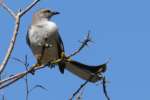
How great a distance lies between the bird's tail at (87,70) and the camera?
404cm

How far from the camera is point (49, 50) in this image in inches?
258

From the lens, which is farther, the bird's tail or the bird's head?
the bird's head

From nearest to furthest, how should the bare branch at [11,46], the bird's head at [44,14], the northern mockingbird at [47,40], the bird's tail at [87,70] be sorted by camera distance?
1. the bare branch at [11,46]
2. the bird's tail at [87,70]
3. the northern mockingbird at [47,40]
4. the bird's head at [44,14]

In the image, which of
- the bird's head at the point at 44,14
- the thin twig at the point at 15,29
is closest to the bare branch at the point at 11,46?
the thin twig at the point at 15,29

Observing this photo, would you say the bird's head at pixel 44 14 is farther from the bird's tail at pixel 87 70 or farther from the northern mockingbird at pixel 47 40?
the bird's tail at pixel 87 70

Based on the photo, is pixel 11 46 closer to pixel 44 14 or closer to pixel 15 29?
pixel 15 29

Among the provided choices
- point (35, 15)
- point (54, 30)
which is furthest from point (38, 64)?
point (35, 15)

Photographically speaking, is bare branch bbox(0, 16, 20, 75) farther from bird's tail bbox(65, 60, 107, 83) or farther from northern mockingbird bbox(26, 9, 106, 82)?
northern mockingbird bbox(26, 9, 106, 82)

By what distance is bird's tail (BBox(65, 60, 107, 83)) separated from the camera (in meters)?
4.04

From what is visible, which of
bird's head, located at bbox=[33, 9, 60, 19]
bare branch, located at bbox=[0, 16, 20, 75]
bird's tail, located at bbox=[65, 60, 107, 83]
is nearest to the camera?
bare branch, located at bbox=[0, 16, 20, 75]

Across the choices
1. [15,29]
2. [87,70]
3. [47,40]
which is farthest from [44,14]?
[15,29]

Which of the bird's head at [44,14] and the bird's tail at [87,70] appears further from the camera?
the bird's head at [44,14]

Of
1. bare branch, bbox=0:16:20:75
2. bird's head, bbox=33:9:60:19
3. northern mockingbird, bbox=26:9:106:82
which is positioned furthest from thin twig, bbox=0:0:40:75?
bird's head, bbox=33:9:60:19

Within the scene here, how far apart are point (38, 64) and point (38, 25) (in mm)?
2640
